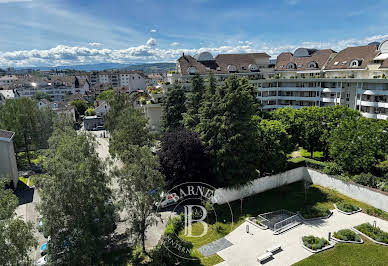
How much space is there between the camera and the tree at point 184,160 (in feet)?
82.5

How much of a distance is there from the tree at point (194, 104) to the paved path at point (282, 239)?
18.5 metres

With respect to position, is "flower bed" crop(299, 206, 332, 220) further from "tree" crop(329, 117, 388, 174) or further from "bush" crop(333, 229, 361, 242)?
"tree" crop(329, 117, 388, 174)

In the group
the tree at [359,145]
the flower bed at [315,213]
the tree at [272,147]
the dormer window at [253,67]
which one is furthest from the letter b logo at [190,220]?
the dormer window at [253,67]

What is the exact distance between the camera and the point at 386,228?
22422mm

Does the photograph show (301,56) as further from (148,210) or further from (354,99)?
(148,210)

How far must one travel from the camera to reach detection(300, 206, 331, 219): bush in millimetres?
24350

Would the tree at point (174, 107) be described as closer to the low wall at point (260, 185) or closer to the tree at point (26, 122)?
the tree at point (26, 122)

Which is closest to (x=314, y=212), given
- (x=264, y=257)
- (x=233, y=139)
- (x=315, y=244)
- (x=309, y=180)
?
(x=315, y=244)

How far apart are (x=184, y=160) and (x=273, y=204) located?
10.2 metres

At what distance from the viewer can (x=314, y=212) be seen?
24.9 m

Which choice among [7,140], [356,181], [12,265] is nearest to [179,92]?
[7,140]

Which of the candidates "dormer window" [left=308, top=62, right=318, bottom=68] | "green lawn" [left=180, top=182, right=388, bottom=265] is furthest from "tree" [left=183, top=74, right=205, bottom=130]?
"dormer window" [left=308, top=62, right=318, bottom=68]

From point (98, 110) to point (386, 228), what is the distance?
7588 centimetres

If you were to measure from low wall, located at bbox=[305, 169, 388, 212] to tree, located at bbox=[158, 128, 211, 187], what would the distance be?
13856 millimetres
